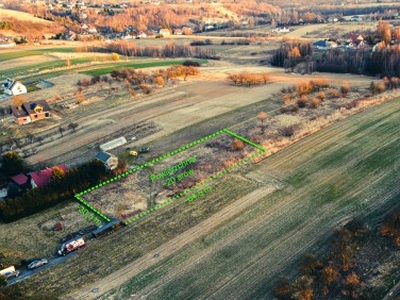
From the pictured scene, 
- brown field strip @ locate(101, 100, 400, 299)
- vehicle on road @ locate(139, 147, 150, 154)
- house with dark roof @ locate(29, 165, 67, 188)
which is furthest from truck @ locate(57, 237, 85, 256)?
vehicle on road @ locate(139, 147, 150, 154)

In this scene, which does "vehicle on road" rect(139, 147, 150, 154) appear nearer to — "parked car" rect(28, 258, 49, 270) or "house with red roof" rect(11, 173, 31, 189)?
"house with red roof" rect(11, 173, 31, 189)

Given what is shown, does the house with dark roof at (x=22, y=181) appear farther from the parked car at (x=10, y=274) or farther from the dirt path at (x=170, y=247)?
the dirt path at (x=170, y=247)

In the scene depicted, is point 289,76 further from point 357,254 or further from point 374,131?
point 357,254

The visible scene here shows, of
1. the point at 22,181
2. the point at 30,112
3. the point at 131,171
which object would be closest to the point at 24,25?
the point at 30,112

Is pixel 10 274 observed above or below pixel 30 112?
below

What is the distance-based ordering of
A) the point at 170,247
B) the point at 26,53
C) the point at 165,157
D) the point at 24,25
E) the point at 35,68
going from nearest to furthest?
the point at 170,247
the point at 165,157
the point at 35,68
the point at 26,53
the point at 24,25

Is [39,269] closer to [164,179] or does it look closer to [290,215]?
[164,179]

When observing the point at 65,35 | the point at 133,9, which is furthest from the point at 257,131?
the point at 133,9
